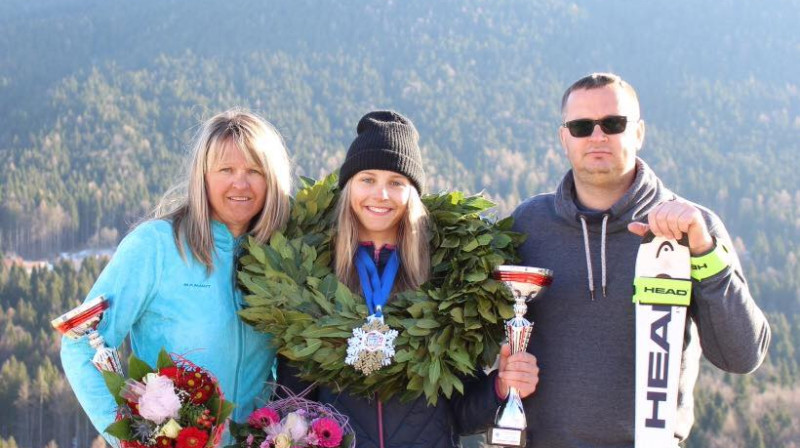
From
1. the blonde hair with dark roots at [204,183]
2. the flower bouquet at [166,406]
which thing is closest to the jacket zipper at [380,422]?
the flower bouquet at [166,406]

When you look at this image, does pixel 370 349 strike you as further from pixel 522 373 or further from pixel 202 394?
pixel 202 394

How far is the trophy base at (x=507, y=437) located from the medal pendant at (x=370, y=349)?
638 mm

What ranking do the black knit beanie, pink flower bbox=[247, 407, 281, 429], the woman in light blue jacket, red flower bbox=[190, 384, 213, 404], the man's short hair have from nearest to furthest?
1. red flower bbox=[190, 384, 213, 404]
2. pink flower bbox=[247, 407, 281, 429]
3. the woman in light blue jacket
4. the man's short hair
5. the black knit beanie

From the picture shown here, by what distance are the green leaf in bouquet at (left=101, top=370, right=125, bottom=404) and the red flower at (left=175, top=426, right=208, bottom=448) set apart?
369 millimetres

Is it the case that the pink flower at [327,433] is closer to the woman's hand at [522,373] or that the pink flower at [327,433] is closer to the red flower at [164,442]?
the red flower at [164,442]

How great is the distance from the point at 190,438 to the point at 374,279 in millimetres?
1404

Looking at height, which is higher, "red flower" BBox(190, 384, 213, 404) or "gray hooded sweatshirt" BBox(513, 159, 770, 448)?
"gray hooded sweatshirt" BBox(513, 159, 770, 448)

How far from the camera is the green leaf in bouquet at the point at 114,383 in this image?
397 centimetres

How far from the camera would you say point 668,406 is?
162 inches

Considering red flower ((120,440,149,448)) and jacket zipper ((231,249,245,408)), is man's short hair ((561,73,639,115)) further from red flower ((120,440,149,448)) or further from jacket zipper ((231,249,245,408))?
red flower ((120,440,149,448))

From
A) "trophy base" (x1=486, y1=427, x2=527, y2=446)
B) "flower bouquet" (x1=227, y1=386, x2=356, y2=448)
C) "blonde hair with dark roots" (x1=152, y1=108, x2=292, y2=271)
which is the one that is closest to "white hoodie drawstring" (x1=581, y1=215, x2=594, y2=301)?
"trophy base" (x1=486, y1=427, x2=527, y2=446)

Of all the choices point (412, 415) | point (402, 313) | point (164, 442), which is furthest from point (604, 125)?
point (164, 442)

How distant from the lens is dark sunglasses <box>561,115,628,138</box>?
4.47m

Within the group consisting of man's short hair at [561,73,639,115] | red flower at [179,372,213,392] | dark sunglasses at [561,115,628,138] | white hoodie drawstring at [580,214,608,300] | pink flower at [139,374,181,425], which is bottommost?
pink flower at [139,374,181,425]
